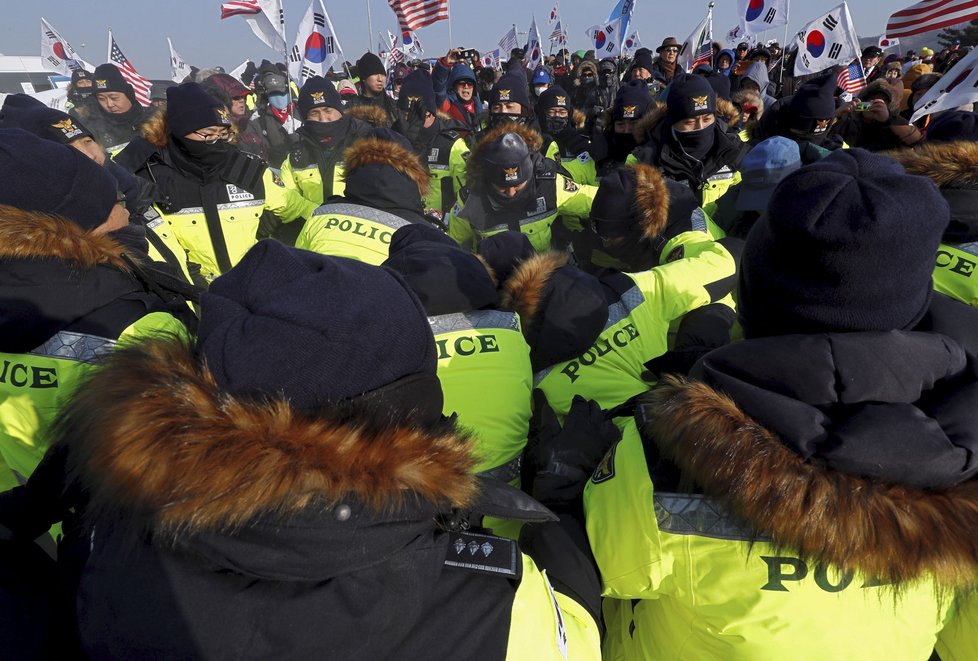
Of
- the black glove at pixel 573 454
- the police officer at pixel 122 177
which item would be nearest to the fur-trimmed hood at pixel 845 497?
the black glove at pixel 573 454

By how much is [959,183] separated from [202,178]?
4319mm

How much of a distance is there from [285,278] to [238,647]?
0.61 m

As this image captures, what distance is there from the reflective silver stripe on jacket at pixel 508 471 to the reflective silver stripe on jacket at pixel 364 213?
183 centimetres

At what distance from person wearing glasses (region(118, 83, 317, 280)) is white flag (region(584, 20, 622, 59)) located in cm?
990

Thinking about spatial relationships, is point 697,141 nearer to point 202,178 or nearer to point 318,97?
point 202,178

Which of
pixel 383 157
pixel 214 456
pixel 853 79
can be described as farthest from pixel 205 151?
pixel 853 79

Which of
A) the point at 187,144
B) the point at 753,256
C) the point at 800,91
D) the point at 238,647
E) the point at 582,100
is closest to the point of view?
the point at 238,647

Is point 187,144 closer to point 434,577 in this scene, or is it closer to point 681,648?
point 434,577

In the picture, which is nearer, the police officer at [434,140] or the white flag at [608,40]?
the police officer at [434,140]

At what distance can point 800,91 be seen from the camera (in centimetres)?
445

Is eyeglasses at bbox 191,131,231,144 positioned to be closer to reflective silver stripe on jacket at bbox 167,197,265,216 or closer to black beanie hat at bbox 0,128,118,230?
reflective silver stripe on jacket at bbox 167,197,265,216

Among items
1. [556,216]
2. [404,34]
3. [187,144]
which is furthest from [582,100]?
[187,144]

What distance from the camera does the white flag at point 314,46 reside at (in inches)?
309

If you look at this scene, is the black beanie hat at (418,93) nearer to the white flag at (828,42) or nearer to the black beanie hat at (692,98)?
the black beanie hat at (692,98)
